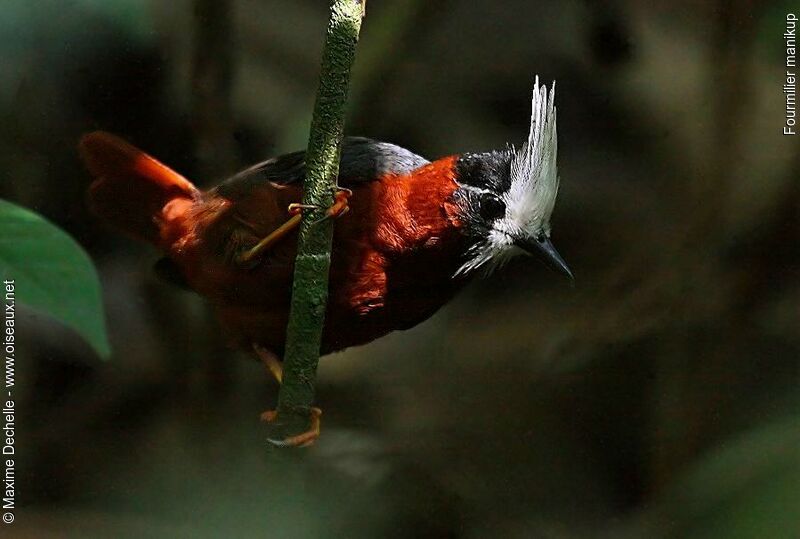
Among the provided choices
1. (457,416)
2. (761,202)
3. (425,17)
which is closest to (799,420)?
(761,202)

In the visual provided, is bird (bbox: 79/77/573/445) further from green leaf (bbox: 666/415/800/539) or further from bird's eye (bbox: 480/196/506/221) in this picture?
green leaf (bbox: 666/415/800/539)

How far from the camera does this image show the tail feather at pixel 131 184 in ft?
8.32

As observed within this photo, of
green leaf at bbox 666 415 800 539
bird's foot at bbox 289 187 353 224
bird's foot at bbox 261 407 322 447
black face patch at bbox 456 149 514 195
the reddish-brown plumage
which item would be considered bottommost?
green leaf at bbox 666 415 800 539

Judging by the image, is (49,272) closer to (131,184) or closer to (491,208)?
(491,208)

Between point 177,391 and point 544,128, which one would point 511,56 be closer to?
point 544,128

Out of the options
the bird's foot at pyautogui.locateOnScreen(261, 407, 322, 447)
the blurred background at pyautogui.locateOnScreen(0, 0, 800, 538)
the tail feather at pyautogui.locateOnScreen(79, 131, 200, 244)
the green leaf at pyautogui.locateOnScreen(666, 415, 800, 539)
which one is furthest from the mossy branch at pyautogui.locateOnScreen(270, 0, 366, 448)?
the green leaf at pyautogui.locateOnScreen(666, 415, 800, 539)

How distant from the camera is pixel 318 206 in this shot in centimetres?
179

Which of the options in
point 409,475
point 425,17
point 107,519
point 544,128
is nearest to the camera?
point 544,128

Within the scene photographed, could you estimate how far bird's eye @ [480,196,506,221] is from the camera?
7.16 ft

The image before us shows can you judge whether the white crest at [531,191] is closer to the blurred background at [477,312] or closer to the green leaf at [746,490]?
the blurred background at [477,312]

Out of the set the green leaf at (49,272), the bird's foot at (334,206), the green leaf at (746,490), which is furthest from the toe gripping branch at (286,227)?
the green leaf at (746,490)

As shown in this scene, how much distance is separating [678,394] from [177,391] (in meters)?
1.76

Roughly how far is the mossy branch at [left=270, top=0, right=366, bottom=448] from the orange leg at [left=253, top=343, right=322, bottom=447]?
0.51 ft

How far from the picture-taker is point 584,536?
3.16 m
